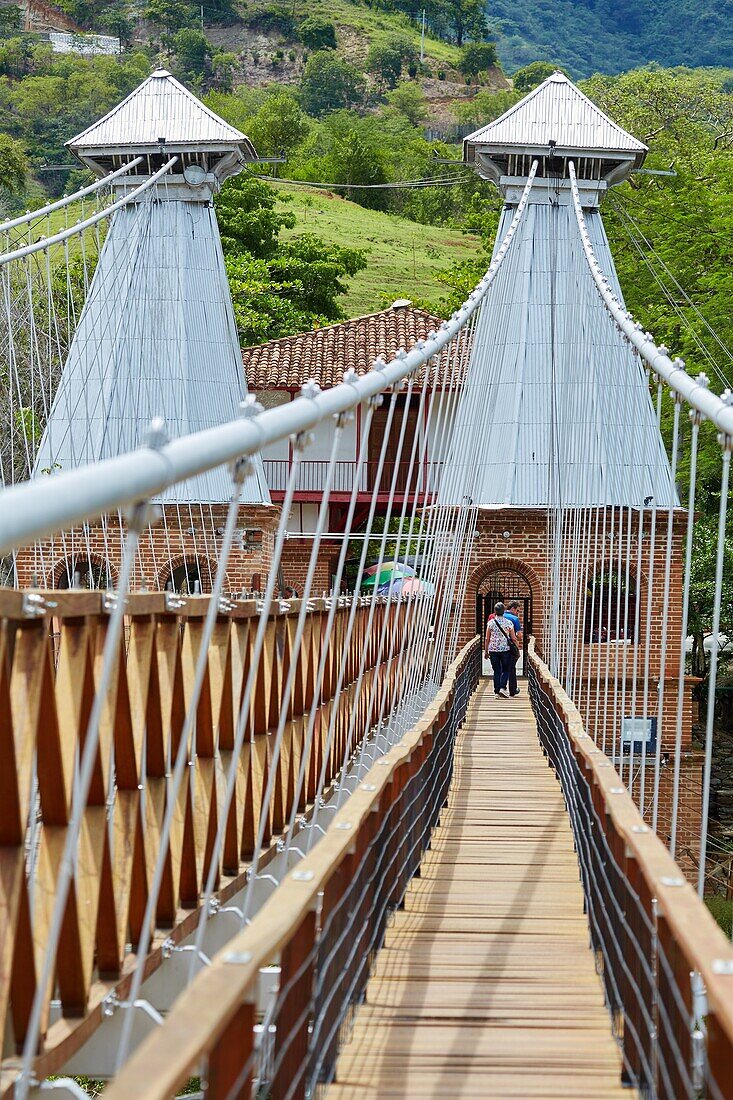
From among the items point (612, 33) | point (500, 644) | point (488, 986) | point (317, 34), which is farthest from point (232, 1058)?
point (612, 33)

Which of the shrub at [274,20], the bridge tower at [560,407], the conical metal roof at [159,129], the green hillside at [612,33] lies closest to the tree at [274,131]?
the shrub at [274,20]

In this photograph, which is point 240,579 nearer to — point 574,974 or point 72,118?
point 574,974

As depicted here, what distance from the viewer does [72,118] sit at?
8156 cm

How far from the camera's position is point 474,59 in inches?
4254

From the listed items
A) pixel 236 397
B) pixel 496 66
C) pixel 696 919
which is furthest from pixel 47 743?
pixel 496 66

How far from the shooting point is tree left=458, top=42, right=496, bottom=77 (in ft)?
354

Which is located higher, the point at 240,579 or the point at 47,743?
the point at 240,579

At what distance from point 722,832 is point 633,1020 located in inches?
732

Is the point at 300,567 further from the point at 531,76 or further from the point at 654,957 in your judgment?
the point at 531,76

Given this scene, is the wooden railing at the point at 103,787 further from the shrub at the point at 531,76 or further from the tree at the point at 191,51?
the shrub at the point at 531,76

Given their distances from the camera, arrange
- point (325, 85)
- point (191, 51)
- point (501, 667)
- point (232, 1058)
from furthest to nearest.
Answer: point (191, 51), point (325, 85), point (501, 667), point (232, 1058)

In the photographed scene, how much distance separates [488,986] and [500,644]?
1201 cm

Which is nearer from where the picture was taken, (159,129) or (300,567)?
(300,567)

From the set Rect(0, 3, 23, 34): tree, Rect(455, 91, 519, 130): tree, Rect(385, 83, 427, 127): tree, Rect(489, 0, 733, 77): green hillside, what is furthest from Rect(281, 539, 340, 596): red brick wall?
Rect(489, 0, 733, 77): green hillside
